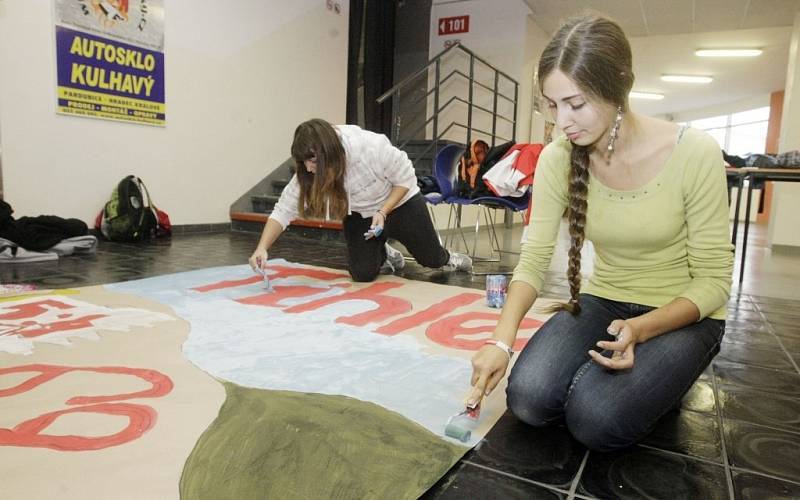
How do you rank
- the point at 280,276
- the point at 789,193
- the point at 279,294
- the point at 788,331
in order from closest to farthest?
the point at 788,331 < the point at 279,294 < the point at 280,276 < the point at 789,193

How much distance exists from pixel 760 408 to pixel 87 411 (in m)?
1.55

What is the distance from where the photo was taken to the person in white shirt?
2.31 meters

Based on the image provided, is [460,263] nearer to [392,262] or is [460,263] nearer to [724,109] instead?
[392,262]

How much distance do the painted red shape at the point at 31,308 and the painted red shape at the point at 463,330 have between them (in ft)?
4.40

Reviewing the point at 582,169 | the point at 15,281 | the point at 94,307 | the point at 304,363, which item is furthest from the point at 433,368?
the point at 15,281

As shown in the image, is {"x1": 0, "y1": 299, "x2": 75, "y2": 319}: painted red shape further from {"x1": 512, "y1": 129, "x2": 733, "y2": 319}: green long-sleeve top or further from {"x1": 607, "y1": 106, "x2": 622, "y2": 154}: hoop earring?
{"x1": 607, "y1": 106, "x2": 622, "y2": 154}: hoop earring

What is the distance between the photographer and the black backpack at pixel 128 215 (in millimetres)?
3975

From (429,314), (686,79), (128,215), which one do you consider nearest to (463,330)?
(429,314)

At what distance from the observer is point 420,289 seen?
2629 mm

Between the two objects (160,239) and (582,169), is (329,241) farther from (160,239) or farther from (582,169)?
(582,169)

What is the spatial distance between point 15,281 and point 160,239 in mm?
1785

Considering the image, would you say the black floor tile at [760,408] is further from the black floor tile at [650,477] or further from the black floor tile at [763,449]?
the black floor tile at [650,477]

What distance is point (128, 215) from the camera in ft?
13.2

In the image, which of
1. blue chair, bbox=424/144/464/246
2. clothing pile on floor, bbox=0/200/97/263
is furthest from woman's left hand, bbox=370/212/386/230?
clothing pile on floor, bbox=0/200/97/263
